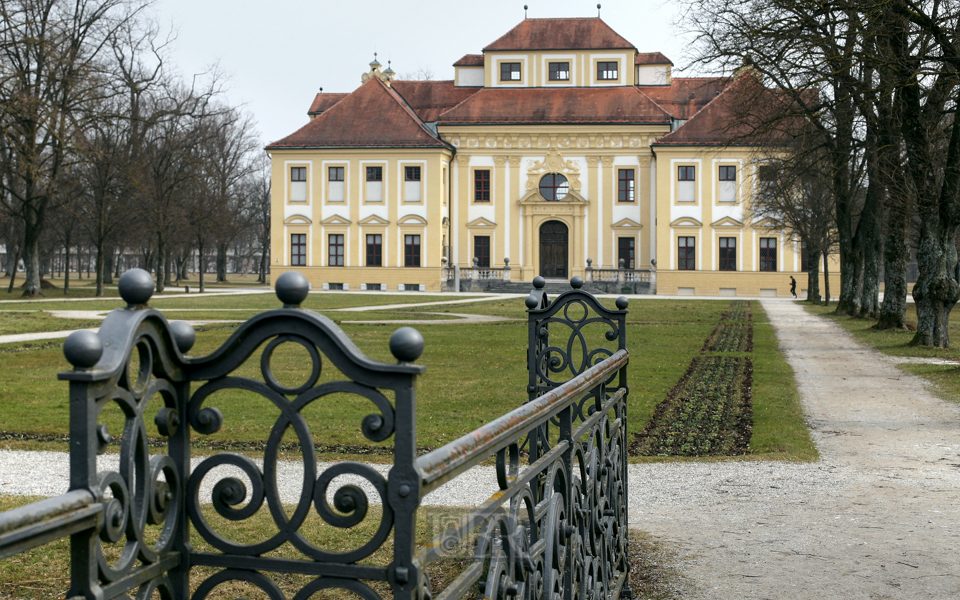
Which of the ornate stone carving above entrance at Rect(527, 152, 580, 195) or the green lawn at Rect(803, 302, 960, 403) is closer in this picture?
the green lawn at Rect(803, 302, 960, 403)

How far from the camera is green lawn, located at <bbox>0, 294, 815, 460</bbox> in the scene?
30.2 feet

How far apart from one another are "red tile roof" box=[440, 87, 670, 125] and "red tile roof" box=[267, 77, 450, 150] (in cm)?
238

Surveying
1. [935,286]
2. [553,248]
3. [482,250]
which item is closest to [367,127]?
[482,250]

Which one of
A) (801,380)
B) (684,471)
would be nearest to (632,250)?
(801,380)

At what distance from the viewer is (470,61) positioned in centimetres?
6694

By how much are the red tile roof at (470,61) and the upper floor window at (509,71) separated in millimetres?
4400

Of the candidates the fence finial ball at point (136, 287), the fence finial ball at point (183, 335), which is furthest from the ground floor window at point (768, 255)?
the fence finial ball at point (136, 287)

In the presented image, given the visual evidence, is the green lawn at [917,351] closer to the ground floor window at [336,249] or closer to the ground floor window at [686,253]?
the ground floor window at [686,253]

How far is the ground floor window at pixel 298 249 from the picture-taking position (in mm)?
61375

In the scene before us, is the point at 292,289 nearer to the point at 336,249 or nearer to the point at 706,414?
the point at 706,414

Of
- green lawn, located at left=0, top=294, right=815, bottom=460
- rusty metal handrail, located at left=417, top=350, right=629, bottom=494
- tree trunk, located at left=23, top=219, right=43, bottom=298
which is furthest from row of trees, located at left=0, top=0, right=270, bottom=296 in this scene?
rusty metal handrail, located at left=417, top=350, right=629, bottom=494

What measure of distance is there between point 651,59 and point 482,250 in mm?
19066

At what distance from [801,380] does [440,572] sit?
421 inches

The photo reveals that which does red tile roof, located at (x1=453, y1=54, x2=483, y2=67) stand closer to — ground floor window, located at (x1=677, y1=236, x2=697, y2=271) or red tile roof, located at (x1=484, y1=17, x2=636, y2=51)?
red tile roof, located at (x1=484, y1=17, x2=636, y2=51)
